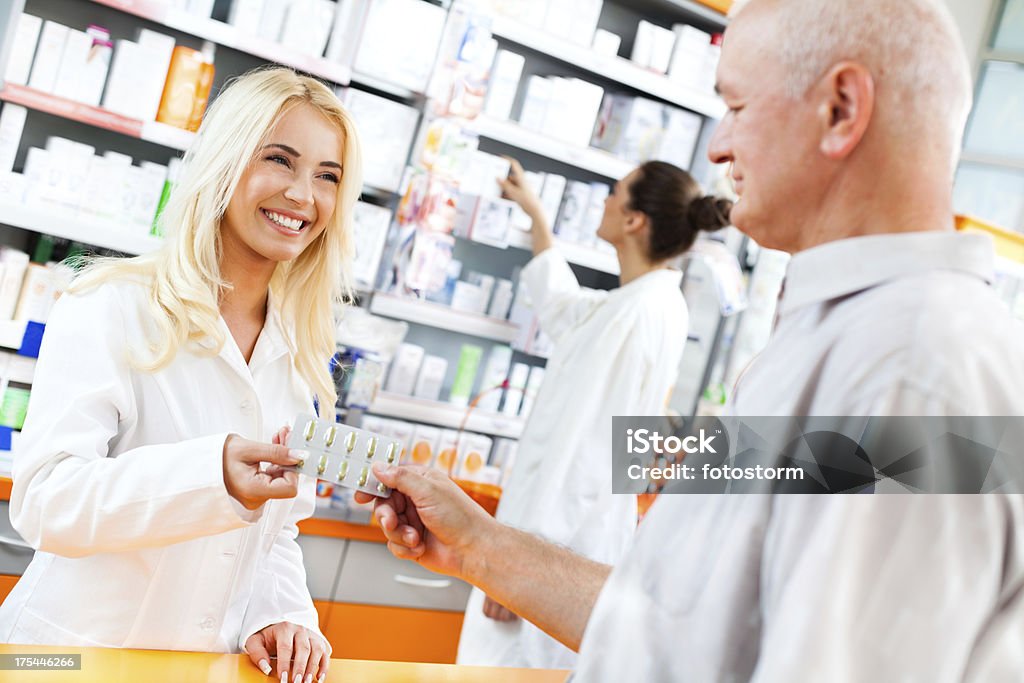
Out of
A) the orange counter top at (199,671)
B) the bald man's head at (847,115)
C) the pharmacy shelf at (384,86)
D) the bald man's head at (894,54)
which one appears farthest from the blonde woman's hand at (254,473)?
the pharmacy shelf at (384,86)

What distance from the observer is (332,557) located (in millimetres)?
3623

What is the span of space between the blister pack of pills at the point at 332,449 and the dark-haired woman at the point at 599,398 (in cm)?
193

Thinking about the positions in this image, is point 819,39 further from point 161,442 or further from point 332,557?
point 332,557

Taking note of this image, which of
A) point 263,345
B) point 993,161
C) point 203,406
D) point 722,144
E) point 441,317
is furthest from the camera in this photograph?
point 993,161

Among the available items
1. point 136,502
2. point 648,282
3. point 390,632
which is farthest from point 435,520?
point 390,632

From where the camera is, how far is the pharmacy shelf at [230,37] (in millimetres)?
3219

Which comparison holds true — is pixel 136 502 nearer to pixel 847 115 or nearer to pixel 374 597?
pixel 847 115

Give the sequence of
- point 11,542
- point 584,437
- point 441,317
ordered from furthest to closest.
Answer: point 441,317
point 584,437
point 11,542

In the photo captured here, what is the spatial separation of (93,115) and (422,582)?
2.11 meters

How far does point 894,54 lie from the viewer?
98 cm

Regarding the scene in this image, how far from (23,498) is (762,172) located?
1.50 m

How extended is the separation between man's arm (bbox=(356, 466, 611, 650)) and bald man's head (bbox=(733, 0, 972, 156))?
0.86 meters

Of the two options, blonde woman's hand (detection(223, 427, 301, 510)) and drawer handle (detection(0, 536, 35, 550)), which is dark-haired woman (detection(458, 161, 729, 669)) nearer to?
drawer handle (detection(0, 536, 35, 550))

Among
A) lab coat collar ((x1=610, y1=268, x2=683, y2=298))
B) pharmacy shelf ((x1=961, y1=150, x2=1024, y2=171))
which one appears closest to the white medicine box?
lab coat collar ((x1=610, y1=268, x2=683, y2=298))
